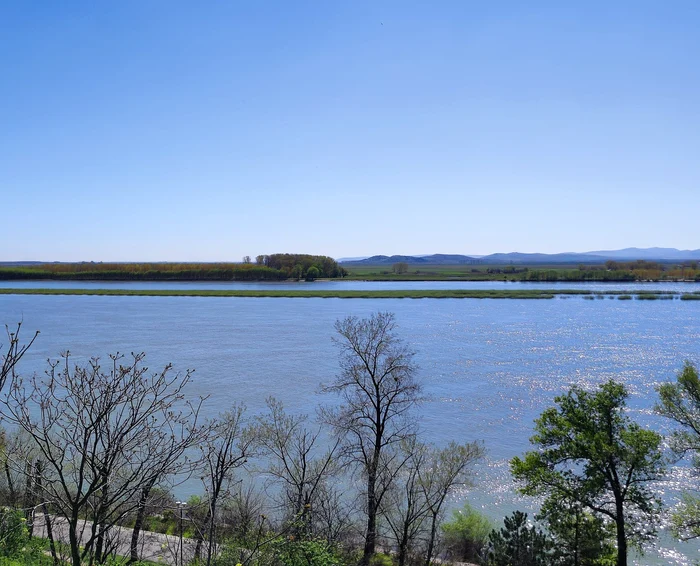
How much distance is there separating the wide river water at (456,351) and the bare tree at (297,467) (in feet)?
13.8

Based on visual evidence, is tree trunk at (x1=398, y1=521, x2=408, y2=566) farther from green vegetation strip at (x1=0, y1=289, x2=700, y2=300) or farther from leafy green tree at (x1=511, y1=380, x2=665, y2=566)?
green vegetation strip at (x1=0, y1=289, x2=700, y2=300)

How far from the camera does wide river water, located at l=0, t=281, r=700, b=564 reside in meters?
20.9

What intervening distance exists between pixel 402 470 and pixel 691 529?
297 inches

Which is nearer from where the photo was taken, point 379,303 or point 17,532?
point 17,532

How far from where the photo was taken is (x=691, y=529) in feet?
41.4

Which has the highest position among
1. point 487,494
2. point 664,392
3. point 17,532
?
point 664,392

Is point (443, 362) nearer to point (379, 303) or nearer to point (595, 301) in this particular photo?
point (379, 303)

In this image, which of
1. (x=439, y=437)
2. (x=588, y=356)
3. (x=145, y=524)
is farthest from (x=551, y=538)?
(x=588, y=356)

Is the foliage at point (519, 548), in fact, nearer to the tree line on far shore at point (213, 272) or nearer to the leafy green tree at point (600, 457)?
the leafy green tree at point (600, 457)

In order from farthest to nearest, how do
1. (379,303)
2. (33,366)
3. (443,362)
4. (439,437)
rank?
(379,303) < (443,362) < (33,366) < (439,437)

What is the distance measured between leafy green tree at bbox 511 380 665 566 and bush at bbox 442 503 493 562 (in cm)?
181

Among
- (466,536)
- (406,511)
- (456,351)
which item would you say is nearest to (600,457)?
(466,536)

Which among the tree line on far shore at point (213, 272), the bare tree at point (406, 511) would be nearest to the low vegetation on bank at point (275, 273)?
the tree line on far shore at point (213, 272)

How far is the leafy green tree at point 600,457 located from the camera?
38.3ft
